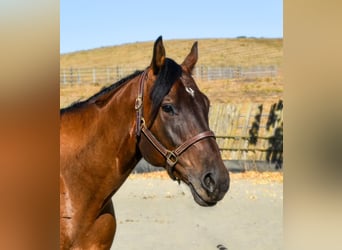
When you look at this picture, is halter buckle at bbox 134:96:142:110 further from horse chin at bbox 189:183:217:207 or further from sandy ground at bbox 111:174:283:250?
sandy ground at bbox 111:174:283:250

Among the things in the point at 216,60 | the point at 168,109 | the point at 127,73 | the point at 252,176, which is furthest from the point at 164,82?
the point at 216,60

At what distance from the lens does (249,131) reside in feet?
30.9

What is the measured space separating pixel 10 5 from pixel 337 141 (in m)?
0.46

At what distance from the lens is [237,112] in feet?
32.6

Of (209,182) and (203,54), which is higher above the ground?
(203,54)

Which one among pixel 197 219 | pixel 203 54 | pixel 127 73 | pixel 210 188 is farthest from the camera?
pixel 203 54

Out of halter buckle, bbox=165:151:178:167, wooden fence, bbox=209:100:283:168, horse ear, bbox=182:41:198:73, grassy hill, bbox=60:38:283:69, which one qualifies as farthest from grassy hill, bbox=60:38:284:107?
halter buckle, bbox=165:151:178:167

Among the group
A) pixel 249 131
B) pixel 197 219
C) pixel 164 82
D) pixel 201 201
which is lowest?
pixel 197 219

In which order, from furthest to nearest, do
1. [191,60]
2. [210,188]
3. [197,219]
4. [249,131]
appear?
[249,131] < [197,219] < [191,60] < [210,188]

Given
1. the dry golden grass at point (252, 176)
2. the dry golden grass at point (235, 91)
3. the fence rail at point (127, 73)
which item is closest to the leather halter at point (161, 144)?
the dry golden grass at point (252, 176)

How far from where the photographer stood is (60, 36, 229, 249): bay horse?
5.92 ft

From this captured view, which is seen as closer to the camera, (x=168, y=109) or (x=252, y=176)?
(x=168, y=109)

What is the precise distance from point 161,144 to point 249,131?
7.71m

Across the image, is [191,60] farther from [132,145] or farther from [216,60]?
[216,60]
